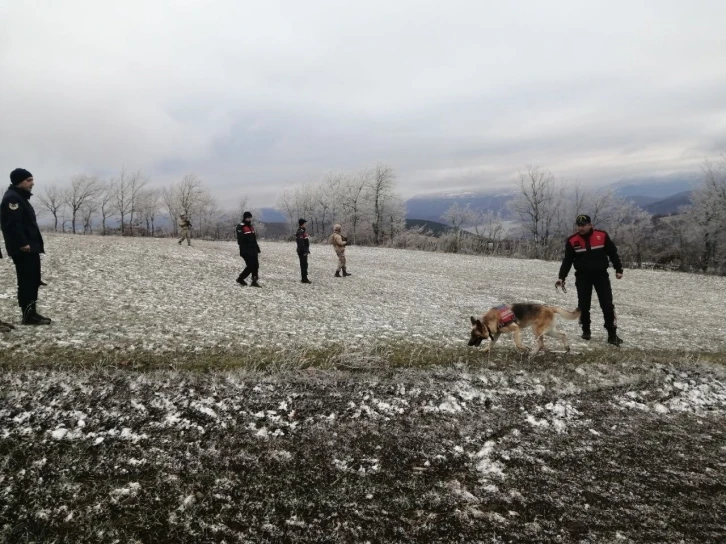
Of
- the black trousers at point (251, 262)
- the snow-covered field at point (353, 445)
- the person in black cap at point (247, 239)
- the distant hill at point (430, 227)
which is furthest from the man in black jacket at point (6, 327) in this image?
the distant hill at point (430, 227)

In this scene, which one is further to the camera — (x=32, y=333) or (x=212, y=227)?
(x=212, y=227)

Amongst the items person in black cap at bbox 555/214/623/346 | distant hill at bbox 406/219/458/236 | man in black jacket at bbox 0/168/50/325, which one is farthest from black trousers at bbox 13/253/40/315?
distant hill at bbox 406/219/458/236

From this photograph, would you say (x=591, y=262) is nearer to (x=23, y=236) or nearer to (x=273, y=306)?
(x=273, y=306)

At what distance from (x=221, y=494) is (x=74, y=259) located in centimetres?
2154

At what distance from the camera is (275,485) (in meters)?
4.36

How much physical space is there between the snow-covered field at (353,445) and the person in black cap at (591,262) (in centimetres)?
121

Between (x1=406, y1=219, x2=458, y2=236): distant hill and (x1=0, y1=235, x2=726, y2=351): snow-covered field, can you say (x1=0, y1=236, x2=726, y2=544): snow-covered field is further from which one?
(x1=406, y1=219, x2=458, y2=236): distant hill

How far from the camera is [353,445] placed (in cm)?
512

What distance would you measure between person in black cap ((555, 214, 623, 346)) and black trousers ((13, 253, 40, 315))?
12.3 m

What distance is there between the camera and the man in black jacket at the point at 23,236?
8.08 meters

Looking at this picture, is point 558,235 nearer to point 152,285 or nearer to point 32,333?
point 152,285

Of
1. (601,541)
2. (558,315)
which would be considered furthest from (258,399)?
(558,315)

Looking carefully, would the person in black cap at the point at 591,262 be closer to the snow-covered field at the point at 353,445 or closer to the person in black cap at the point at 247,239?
the snow-covered field at the point at 353,445

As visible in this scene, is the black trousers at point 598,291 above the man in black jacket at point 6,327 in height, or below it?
above
